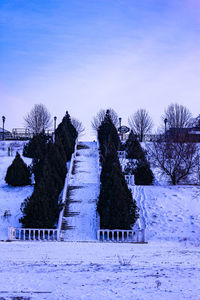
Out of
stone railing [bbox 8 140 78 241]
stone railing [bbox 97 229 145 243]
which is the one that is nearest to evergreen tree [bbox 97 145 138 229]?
stone railing [bbox 97 229 145 243]

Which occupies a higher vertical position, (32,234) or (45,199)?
(45,199)

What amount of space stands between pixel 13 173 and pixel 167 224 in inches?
389

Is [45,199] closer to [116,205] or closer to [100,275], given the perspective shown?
[116,205]

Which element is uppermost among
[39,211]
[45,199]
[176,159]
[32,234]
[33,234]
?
[176,159]

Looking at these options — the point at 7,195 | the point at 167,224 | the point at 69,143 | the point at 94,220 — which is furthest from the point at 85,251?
the point at 69,143

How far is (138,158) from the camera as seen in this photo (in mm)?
20797

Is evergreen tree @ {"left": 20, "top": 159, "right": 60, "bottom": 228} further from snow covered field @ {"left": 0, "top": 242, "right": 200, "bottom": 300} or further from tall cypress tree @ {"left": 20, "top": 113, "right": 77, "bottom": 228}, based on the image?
snow covered field @ {"left": 0, "top": 242, "right": 200, "bottom": 300}

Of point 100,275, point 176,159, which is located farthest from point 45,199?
point 176,159

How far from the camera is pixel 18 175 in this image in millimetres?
17500

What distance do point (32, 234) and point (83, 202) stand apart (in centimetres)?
359

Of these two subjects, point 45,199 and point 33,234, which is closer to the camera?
point 33,234

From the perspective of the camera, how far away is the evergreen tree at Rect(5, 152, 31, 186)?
17.4m

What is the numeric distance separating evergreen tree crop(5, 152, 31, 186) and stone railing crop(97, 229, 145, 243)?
746 cm

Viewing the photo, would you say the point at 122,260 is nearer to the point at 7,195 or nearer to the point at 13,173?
the point at 7,195
